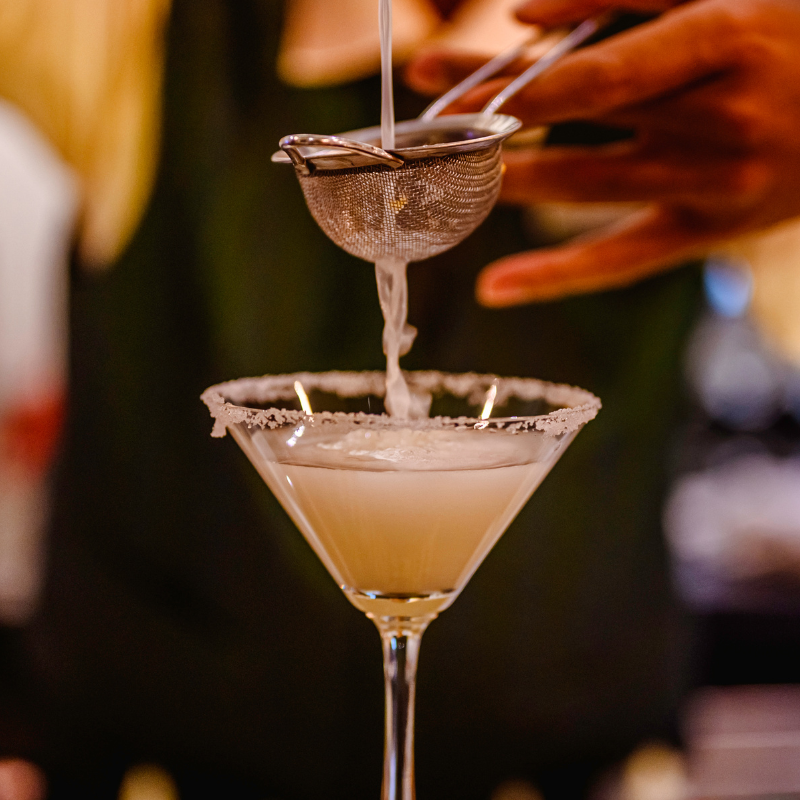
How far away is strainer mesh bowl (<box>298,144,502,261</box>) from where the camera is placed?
2.56ft

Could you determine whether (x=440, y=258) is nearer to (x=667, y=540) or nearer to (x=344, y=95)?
(x=344, y=95)

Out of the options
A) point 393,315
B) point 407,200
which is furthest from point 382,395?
point 407,200

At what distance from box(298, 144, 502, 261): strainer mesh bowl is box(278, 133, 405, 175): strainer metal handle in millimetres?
16

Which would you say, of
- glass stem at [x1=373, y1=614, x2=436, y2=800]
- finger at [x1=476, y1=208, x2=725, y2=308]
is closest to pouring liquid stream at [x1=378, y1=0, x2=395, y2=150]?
finger at [x1=476, y1=208, x2=725, y2=308]

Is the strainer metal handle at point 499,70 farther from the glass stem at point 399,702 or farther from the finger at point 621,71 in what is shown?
the glass stem at point 399,702

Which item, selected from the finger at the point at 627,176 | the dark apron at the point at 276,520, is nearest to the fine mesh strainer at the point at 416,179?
the finger at the point at 627,176

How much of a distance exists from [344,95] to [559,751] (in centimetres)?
149

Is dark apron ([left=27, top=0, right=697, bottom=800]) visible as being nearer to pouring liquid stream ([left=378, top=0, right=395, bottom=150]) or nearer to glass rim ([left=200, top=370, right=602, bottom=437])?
glass rim ([left=200, top=370, right=602, bottom=437])

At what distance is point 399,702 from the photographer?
32.2 inches

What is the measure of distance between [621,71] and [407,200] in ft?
0.79

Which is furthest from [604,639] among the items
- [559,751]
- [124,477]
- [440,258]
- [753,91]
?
[753,91]

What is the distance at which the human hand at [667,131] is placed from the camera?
79cm

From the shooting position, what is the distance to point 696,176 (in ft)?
3.20

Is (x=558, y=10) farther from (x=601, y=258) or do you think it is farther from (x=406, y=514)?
(x=406, y=514)
